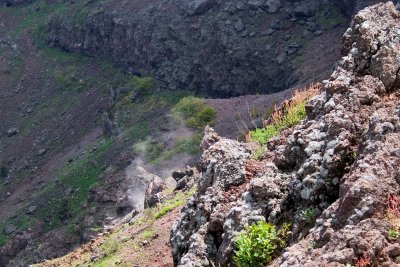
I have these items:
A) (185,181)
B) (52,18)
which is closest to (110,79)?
(52,18)

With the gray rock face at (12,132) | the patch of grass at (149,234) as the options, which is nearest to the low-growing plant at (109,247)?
the patch of grass at (149,234)

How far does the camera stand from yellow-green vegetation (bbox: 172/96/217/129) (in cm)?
3566

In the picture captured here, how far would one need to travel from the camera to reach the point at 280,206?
781 centimetres

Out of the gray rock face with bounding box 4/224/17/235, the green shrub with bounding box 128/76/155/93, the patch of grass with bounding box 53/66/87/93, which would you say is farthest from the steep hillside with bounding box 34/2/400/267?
the patch of grass with bounding box 53/66/87/93

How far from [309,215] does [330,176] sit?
50 centimetres

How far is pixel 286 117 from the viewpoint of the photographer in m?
11.2

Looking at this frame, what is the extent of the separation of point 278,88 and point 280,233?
3207 centimetres

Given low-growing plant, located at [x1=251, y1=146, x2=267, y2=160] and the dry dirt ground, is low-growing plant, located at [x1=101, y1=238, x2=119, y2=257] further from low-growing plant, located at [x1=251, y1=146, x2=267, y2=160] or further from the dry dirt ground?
low-growing plant, located at [x1=251, y1=146, x2=267, y2=160]

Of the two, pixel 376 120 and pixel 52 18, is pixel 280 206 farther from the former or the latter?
pixel 52 18

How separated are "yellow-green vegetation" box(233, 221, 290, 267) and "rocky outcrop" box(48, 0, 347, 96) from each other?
1076 inches

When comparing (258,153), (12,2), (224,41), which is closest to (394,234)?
(258,153)

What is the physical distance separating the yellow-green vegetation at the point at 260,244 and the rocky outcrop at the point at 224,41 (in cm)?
2733

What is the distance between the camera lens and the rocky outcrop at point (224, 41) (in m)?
38.9

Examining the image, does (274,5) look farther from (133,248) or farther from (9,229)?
(133,248)
